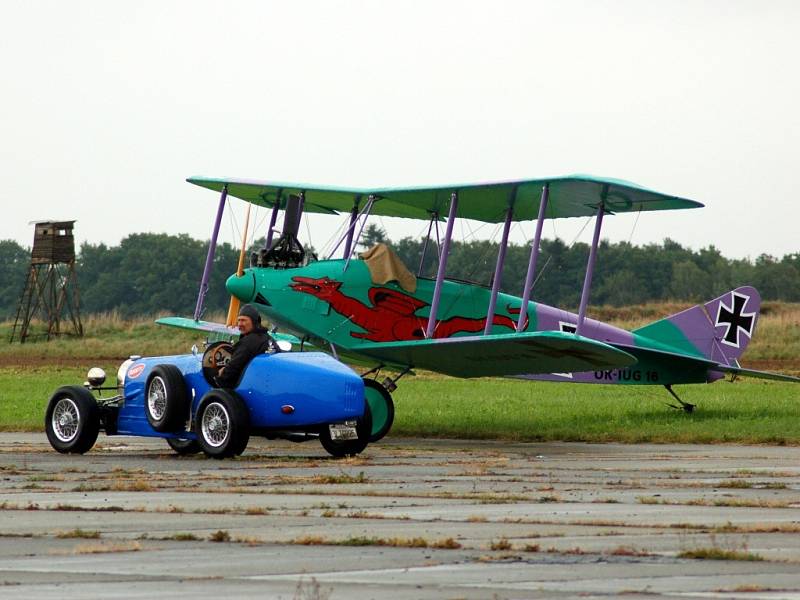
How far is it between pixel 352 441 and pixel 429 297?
6.27 meters

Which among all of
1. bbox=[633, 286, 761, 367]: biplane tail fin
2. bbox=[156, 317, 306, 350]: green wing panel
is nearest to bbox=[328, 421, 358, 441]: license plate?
bbox=[156, 317, 306, 350]: green wing panel

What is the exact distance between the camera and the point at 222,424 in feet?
47.9

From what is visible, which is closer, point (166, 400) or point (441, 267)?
point (166, 400)

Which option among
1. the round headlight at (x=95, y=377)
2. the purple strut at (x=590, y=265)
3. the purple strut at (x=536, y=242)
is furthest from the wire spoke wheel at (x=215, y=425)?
the purple strut at (x=590, y=265)

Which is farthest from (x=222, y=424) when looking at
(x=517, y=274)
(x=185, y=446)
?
(x=517, y=274)

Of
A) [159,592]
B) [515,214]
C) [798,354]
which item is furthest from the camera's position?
[798,354]

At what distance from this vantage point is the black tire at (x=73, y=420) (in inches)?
613

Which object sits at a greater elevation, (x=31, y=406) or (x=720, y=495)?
(x=720, y=495)

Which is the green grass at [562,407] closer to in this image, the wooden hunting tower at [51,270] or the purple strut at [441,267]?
the purple strut at [441,267]

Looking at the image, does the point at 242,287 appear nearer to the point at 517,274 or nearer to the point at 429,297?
the point at 429,297

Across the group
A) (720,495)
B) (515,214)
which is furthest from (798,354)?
(720,495)

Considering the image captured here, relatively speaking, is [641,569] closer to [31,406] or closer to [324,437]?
[324,437]

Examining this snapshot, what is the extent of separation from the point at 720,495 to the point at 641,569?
13.2 feet

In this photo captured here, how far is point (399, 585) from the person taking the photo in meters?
6.48
